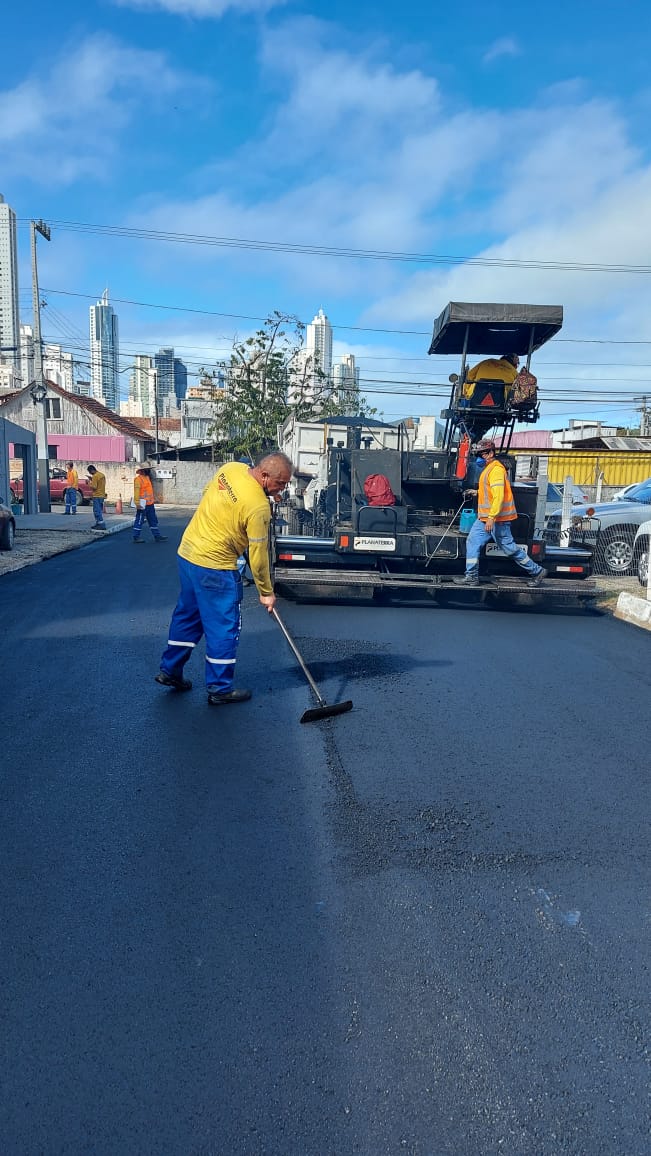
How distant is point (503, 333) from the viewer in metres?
9.03

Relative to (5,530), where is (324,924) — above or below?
below

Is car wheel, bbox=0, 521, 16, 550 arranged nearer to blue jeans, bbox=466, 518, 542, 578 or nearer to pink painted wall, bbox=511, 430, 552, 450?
blue jeans, bbox=466, 518, 542, 578

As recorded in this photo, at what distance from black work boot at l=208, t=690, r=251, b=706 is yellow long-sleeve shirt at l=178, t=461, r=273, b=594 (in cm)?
72

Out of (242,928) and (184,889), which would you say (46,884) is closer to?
(184,889)

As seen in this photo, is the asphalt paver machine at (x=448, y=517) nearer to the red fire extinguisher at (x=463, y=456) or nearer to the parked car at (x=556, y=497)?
the red fire extinguisher at (x=463, y=456)

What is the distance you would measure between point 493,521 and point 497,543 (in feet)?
1.24

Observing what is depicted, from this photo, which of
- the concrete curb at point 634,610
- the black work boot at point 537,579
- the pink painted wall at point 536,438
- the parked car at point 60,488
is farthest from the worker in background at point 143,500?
the pink painted wall at point 536,438

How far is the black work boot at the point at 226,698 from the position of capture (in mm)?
5062

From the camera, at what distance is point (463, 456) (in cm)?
931

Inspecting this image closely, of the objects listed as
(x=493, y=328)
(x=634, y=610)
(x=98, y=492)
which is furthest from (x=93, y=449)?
(x=634, y=610)

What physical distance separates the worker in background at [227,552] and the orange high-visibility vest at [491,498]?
150 inches

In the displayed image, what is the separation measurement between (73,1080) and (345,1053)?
71 cm

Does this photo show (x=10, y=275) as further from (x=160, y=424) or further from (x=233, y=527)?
(x=233, y=527)

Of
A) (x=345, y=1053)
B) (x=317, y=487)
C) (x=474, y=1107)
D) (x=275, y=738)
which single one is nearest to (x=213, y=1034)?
(x=345, y=1053)
